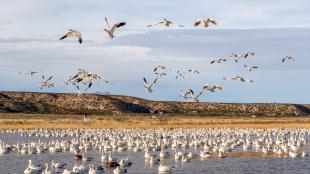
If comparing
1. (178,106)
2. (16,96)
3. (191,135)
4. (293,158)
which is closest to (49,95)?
(16,96)

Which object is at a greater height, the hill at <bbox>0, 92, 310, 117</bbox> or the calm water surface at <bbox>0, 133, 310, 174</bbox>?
the hill at <bbox>0, 92, 310, 117</bbox>

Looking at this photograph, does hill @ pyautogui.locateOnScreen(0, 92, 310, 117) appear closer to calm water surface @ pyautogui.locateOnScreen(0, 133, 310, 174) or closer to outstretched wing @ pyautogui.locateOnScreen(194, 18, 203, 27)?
calm water surface @ pyautogui.locateOnScreen(0, 133, 310, 174)

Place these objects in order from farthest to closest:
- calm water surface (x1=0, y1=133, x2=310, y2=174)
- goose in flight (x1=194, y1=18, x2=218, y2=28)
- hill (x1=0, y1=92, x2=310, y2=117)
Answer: hill (x1=0, y1=92, x2=310, y2=117) → calm water surface (x1=0, y1=133, x2=310, y2=174) → goose in flight (x1=194, y1=18, x2=218, y2=28)

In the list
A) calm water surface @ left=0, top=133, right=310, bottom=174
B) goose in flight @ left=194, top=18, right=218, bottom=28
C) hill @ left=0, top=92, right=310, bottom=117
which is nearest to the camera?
goose in flight @ left=194, top=18, right=218, bottom=28

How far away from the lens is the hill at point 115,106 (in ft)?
427

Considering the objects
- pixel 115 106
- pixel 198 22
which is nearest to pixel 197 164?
pixel 198 22

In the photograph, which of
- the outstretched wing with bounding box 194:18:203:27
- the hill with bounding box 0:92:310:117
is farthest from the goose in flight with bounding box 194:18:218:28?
the hill with bounding box 0:92:310:117

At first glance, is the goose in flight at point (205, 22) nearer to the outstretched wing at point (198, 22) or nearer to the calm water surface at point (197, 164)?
the outstretched wing at point (198, 22)

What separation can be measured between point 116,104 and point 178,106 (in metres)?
17.0

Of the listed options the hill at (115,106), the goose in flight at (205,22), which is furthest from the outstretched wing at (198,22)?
the hill at (115,106)

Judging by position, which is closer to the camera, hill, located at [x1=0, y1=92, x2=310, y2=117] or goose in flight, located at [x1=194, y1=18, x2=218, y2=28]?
goose in flight, located at [x1=194, y1=18, x2=218, y2=28]

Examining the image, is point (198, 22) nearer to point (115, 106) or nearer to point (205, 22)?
point (205, 22)

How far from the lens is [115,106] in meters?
140

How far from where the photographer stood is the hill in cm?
13029
